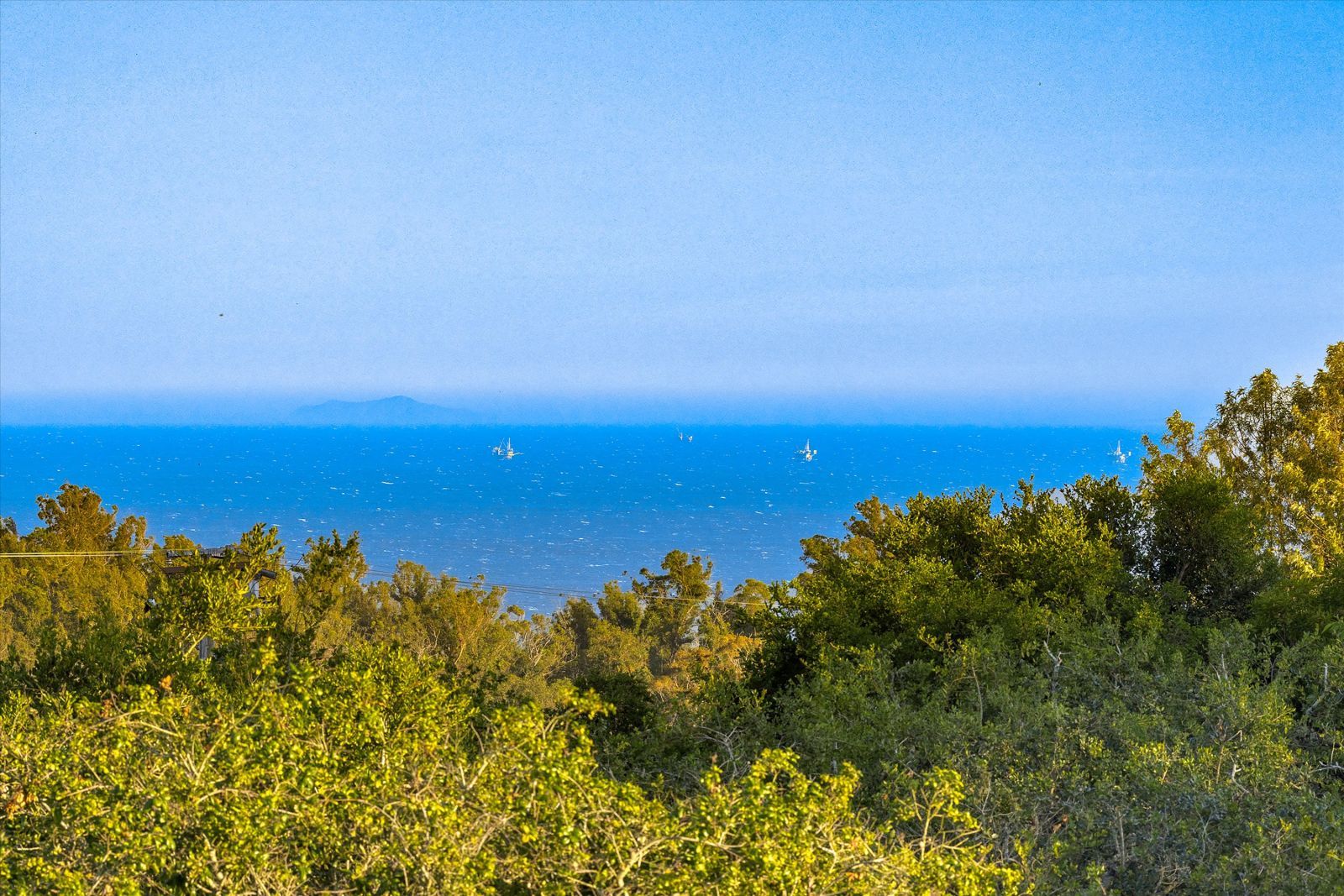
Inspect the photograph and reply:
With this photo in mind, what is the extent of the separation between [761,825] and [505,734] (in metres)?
1.57

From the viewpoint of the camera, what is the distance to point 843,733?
9.16 metres

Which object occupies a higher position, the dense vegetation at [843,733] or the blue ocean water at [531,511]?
the dense vegetation at [843,733]

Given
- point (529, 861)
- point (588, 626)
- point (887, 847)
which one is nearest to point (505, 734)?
point (529, 861)

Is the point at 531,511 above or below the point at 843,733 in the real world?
below

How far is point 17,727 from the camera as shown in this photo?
7.93 m

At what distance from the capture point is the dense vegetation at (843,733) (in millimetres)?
4750

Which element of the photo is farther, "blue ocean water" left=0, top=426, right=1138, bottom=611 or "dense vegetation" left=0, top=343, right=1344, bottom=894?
"blue ocean water" left=0, top=426, right=1138, bottom=611

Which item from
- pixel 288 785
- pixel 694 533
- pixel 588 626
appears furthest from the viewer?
pixel 694 533

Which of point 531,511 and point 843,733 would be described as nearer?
point 843,733

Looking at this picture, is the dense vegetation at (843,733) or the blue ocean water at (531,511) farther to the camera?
the blue ocean water at (531,511)

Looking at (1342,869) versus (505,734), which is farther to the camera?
(1342,869)

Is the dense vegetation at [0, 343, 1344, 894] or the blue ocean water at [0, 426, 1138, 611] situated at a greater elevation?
the dense vegetation at [0, 343, 1344, 894]

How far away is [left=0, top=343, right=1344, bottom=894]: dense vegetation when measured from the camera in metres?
4.75

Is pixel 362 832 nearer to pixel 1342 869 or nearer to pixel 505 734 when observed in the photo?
pixel 505 734
